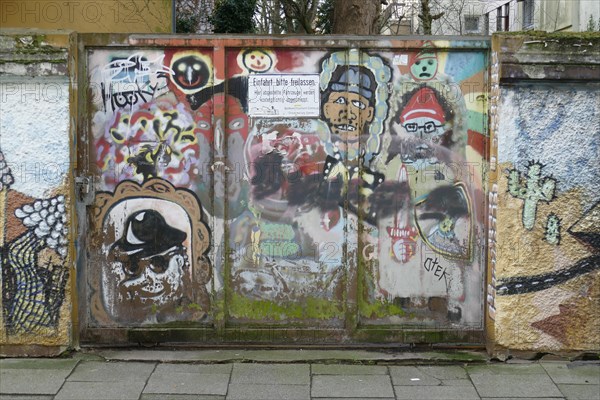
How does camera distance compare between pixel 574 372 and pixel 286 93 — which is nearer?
pixel 574 372

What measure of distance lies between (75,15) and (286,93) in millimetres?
4155

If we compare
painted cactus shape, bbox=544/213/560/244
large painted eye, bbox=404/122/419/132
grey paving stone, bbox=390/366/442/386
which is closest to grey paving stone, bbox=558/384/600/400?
grey paving stone, bbox=390/366/442/386

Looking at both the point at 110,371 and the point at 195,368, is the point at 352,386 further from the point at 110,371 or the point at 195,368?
the point at 110,371

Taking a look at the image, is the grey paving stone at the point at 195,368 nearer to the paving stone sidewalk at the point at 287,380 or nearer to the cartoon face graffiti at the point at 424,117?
the paving stone sidewalk at the point at 287,380

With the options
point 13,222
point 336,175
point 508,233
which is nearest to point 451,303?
point 508,233

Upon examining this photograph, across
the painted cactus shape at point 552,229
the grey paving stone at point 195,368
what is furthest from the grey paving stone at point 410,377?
the painted cactus shape at point 552,229

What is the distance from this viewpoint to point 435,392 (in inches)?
189

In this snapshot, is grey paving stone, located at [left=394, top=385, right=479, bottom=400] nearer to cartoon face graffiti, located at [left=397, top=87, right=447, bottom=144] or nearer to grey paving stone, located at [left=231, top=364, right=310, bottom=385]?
grey paving stone, located at [left=231, top=364, right=310, bottom=385]

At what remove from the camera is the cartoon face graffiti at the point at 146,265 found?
5.43 meters

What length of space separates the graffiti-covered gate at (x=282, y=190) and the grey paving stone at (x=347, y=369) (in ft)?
1.02

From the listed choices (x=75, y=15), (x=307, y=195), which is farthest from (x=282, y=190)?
(x=75, y=15)

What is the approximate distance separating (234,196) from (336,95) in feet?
3.40

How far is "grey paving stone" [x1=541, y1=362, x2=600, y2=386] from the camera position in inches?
196

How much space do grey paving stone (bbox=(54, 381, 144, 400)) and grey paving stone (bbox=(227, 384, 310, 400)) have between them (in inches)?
24.1
